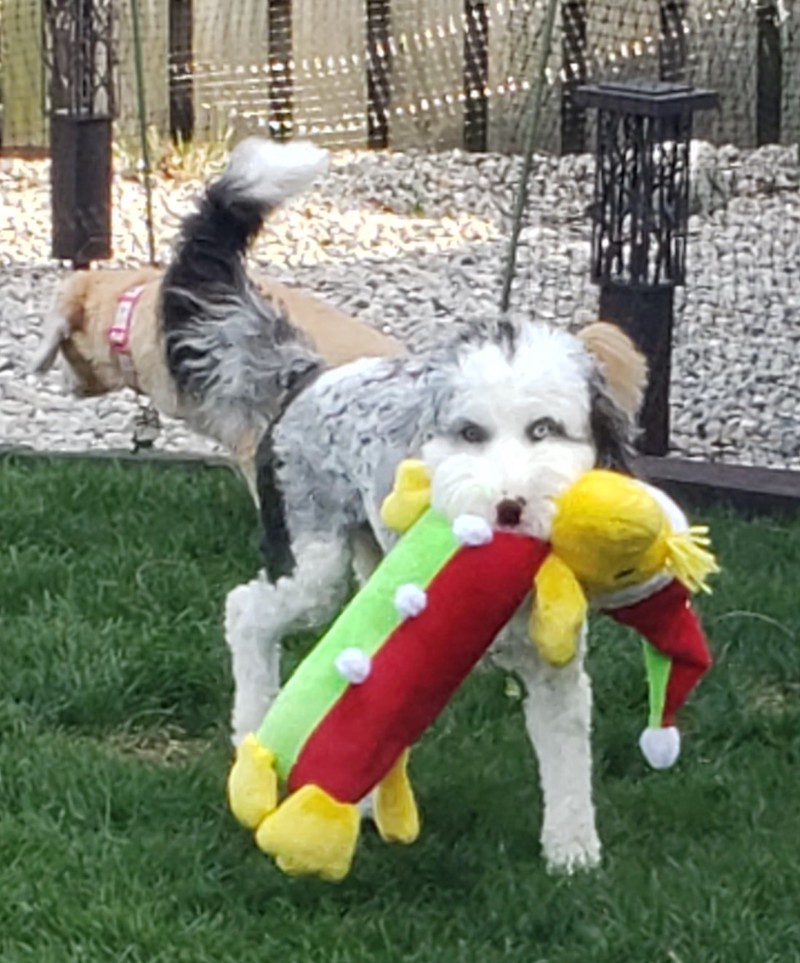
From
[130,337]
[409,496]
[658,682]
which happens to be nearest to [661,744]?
[658,682]

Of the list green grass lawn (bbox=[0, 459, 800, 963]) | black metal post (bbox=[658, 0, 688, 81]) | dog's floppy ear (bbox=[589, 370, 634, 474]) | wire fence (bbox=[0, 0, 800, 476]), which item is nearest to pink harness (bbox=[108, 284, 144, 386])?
green grass lawn (bbox=[0, 459, 800, 963])

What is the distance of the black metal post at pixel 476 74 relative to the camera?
32.8 ft

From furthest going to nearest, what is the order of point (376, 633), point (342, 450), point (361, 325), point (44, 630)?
point (361, 325), point (44, 630), point (342, 450), point (376, 633)

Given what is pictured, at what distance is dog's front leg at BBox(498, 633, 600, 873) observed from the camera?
3.49m

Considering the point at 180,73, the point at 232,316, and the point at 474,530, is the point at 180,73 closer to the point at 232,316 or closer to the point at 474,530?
the point at 232,316

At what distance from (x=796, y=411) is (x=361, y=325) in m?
1.96

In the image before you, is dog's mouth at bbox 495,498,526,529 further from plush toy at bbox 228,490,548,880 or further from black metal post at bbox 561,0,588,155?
black metal post at bbox 561,0,588,155

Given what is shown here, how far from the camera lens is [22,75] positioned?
1030cm

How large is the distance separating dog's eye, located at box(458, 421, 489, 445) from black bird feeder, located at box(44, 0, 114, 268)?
18.5ft

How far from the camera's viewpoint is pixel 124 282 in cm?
564

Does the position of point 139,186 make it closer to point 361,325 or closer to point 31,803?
point 361,325

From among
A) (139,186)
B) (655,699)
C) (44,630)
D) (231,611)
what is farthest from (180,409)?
(139,186)

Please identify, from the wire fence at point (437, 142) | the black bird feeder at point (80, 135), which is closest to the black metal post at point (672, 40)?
the wire fence at point (437, 142)

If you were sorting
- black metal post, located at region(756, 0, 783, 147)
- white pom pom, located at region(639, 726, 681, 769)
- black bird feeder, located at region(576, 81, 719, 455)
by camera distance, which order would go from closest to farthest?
1. white pom pom, located at region(639, 726, 681, 769)
2. black bird feeder, located at region(576, 81, 719, 455)
3. black metal post, located at region(756, 0, 783, 147)
